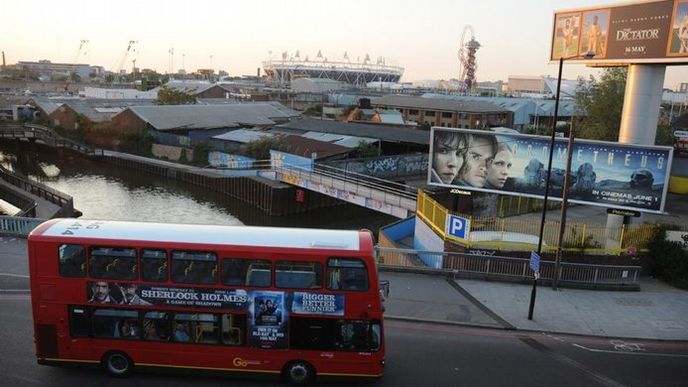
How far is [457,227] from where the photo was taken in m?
21.8

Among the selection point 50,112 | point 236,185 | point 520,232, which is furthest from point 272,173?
point 50,112

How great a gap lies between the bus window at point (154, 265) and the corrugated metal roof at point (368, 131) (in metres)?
46.4

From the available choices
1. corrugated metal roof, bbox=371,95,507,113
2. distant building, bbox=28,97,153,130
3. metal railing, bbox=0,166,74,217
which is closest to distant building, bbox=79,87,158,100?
distant building, bbox=28,97,153,130

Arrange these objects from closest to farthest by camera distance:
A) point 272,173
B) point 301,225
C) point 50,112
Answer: point 301,225 < point 272,173 < point 50,112

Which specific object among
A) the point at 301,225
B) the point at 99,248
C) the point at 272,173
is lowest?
the point at 301,225

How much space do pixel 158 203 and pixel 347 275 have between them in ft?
126

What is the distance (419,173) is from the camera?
5453 cm

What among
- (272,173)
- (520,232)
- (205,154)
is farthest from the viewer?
(205,154)

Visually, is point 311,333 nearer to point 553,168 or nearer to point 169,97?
point 553,168

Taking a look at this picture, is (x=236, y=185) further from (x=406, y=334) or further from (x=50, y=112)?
(x=50, y=112)

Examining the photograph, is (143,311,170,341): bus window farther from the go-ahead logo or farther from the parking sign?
the parking sign

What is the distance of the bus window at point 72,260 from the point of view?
11.4 metres

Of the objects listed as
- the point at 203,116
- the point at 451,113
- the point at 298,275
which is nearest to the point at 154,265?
the point at 298,275

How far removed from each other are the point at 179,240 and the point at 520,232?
15115 millimetres
